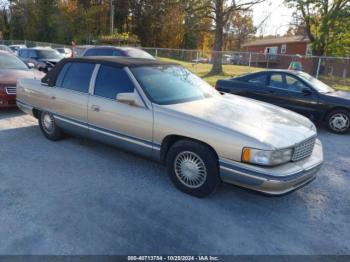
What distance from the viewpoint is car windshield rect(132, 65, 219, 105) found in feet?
13.6

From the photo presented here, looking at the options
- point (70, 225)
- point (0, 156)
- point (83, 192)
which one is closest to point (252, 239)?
point (70, 225)

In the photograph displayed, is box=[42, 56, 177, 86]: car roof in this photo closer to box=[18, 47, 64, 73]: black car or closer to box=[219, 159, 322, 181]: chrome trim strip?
box=[219, 159, 322, 181]: chrome trim strip

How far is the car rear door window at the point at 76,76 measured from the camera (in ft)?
15.8

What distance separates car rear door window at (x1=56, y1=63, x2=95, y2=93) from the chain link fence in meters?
13.0

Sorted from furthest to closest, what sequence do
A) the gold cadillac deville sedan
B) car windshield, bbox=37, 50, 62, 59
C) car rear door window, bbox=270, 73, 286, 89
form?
car windshield, bbox=37, 50, 62, 59 < car rear door window, bbox=270, 73, 286, 89 < the gold cadillac deville sedan

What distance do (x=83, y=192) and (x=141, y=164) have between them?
114 centimetres

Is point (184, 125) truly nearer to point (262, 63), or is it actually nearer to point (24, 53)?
point (24, 53)

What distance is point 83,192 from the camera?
12.6 feet

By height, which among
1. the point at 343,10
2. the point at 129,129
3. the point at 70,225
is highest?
the point at 343,10

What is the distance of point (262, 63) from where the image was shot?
22766 millimetres

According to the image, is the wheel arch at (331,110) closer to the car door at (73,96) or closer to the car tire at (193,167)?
the car tire at (193,167)

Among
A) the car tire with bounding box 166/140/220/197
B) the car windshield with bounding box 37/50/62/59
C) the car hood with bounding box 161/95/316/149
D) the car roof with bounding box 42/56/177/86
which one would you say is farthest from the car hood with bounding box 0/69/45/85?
the car windshield with bounding box 37/50/62/59

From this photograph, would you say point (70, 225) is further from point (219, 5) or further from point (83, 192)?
point (219, 5)

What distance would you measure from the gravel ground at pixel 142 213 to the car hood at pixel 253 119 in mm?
747
